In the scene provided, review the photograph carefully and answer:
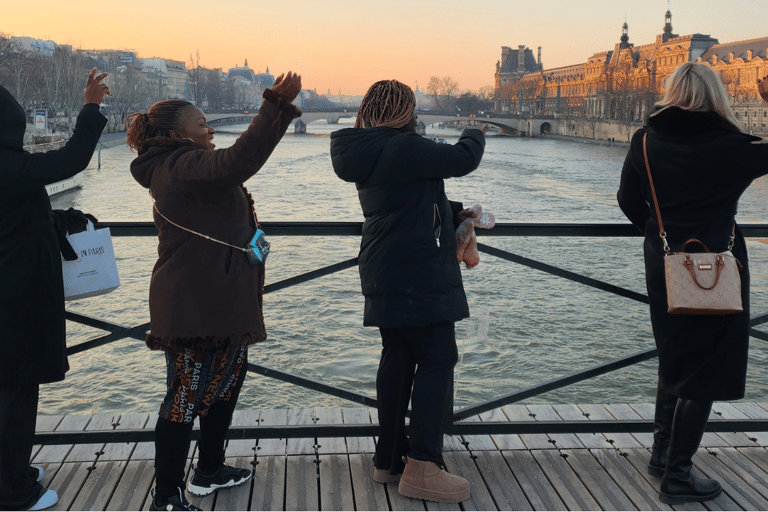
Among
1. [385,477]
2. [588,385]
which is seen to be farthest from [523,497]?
[588,385]

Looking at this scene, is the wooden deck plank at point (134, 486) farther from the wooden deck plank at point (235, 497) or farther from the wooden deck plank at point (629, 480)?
the wooden deck plank at point (629, 480)

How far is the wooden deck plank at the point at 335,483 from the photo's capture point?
194cm

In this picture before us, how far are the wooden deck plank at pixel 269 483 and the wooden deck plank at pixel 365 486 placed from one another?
0.19 metres

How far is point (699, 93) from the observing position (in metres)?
1.81

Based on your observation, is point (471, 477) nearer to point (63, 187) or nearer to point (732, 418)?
point (732, 418)

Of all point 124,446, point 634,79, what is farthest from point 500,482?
point 634,79

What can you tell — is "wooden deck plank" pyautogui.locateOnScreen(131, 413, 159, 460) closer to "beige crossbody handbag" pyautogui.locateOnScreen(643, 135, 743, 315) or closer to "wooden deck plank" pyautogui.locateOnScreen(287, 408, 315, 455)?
"wooden deck plank" pyautogui.locateOnScreen(287, 408, 315, 455)

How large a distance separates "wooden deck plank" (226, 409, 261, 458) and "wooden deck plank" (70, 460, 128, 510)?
294mm

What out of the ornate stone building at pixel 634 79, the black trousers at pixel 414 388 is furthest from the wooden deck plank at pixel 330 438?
the ornate stone building at pixel 634 79

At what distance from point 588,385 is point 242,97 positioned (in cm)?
10616

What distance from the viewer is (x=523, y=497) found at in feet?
6.53

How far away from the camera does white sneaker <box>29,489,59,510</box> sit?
74.0 inches

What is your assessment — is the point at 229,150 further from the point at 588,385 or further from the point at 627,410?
the point at 588,385

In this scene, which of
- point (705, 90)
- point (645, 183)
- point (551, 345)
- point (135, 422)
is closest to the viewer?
point (705, 90)
